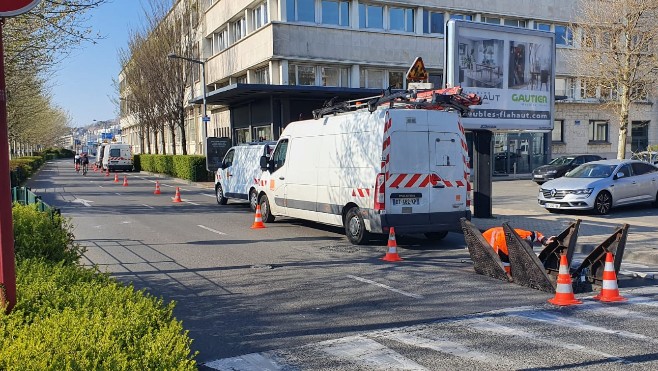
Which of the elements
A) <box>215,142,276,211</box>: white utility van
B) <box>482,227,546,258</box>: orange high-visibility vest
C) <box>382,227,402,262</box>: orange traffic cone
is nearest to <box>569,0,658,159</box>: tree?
<box>215,142,276,211</box>: white utility van

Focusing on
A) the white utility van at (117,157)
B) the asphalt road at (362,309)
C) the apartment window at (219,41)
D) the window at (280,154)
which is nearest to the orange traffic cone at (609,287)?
the asphalt road at (362,309)

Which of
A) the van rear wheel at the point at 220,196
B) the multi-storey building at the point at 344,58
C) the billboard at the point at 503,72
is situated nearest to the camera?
the billboard at the point at 503,72

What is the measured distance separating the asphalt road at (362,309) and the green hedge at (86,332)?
1438 millimetres

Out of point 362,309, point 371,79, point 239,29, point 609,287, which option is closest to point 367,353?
point 362,309

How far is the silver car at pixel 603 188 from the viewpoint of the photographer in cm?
1608

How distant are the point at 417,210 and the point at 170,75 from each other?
101 ft

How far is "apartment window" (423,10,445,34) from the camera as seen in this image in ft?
113

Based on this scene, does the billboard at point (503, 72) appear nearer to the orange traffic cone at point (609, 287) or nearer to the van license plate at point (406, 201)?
the van license plate at point (406, 201)

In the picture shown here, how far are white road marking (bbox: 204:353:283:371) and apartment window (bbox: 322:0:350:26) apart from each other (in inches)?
1085

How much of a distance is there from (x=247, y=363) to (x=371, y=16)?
29557mm

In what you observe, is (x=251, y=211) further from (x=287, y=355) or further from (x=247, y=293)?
(x=287, y=355)

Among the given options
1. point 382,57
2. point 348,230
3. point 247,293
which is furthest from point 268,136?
point 247,293

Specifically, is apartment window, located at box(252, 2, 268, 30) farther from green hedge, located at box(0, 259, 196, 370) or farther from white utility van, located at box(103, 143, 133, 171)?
green hedge, located at box(0, 259, 196, 370)

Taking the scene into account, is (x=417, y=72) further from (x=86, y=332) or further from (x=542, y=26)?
(x=542, y=26)
